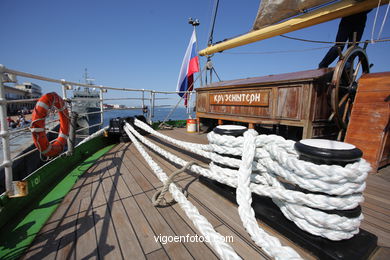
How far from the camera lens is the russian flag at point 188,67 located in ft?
27.4

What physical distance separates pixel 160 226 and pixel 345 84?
469 cm

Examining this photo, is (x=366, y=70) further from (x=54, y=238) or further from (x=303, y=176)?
(x=54, y=238)

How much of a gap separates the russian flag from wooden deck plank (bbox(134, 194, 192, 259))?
6.69 m

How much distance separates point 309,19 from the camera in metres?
4.44

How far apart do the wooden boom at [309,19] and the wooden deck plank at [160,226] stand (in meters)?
5.41

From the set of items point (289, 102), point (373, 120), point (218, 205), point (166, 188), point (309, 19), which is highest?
point (309, 19)

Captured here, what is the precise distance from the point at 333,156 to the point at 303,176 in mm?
182

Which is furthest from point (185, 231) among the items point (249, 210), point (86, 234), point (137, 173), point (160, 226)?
point (137, 173)

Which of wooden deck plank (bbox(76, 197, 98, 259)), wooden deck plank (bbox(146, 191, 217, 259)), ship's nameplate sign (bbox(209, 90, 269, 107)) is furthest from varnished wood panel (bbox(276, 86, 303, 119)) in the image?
wooden deck plank (bbox(76, 197, 98, 259))

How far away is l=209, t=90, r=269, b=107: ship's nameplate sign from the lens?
408 centimetres

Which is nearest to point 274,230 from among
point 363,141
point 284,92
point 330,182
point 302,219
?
point 302,219

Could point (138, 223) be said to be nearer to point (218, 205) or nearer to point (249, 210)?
point (218, 205)

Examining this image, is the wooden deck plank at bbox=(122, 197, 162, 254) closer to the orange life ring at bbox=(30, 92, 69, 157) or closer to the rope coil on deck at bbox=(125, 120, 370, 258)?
the rope coil on deck at bbox=(125, 120, 370, 258)

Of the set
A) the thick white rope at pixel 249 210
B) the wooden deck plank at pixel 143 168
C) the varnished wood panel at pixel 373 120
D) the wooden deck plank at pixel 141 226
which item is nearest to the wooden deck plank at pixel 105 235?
the wooden deck plank at pixel 141 226
